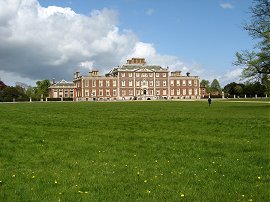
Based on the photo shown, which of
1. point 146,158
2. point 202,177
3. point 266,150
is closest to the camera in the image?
point 202,177

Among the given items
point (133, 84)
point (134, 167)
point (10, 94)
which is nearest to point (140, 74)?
point (133, 84)

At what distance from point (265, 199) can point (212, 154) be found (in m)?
4.02

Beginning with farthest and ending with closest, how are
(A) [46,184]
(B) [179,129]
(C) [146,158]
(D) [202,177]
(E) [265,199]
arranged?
(B) [179,129] < (C) [146,158] < (D) [202,177] < (A) [46,184] < (E) [265,199]

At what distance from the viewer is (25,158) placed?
383 inches

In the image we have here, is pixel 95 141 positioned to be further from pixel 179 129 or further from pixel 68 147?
pixel 179 129

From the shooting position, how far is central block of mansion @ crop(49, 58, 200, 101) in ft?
403

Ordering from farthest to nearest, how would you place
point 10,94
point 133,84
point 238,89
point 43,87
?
point 43,87
point 238,89
point 133,84
point 10,94

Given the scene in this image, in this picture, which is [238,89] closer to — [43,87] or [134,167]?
Result: [43,87]

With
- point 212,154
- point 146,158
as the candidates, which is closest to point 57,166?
point 146,158

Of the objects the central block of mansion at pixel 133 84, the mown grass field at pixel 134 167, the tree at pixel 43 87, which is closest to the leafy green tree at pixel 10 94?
the central block of mansion at pixel 133 84

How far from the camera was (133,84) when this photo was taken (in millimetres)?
123812

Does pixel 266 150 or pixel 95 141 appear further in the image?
pixel 95 141

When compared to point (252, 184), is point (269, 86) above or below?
above

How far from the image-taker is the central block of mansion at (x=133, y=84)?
403ft
